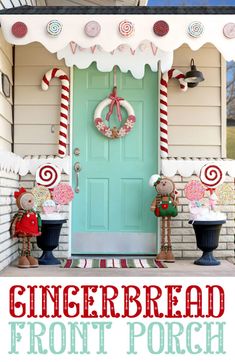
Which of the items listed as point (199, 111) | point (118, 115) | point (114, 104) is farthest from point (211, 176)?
point (114, 104)

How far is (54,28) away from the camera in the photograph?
5.09 metres

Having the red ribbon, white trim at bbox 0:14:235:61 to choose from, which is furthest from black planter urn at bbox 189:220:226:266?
white trim at bbox 0:14:235:61

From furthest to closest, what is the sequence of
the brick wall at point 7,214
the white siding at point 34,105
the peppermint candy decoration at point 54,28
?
the white siding at point 34,105
the brick wall at point 7,214
the peppermint candy decoration at point 54,28

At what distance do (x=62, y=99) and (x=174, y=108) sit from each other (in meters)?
1.23

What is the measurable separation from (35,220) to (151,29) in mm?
2086

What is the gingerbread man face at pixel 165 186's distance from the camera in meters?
5.66

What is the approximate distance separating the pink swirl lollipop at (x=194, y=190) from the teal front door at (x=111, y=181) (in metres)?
0.57

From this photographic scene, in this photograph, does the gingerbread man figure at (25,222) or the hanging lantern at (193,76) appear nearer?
the gingerbread man figure at (25,222)

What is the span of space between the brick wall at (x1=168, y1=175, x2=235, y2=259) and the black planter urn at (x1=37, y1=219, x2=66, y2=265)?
1.25 meters

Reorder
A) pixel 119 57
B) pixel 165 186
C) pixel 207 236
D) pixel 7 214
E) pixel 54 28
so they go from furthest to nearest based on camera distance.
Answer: pixel 119 57, pixel 165 186, pixel 207 236, pixel 7 214, pixel 54 28

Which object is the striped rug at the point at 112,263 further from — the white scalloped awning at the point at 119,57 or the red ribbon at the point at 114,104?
the white scalloped awning at the point at 119,57

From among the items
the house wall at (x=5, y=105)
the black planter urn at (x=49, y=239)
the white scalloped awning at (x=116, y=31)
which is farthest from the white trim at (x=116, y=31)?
the black planter urn at (x=49, y=239)

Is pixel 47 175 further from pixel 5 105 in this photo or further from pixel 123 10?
pixel 123 10

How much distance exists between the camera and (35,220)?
17.5 feet
